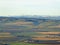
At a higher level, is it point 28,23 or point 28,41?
point 28,23

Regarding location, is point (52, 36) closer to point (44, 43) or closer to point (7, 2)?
point (44, 43)

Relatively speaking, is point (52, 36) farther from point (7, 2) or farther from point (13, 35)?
point (7, 2)

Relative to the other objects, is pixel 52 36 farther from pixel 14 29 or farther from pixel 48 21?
pixel 14 29

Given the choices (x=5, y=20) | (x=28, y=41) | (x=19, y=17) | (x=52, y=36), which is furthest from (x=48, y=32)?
(x=5, y=20)

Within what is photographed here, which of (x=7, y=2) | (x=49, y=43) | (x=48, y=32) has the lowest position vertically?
(x=49, y=43)

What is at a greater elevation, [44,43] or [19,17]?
[19,17]

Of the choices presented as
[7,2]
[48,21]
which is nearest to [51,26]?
[48,21]

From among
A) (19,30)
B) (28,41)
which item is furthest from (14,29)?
(28,41)

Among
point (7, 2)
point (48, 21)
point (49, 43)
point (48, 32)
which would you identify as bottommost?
point (49, 43)
